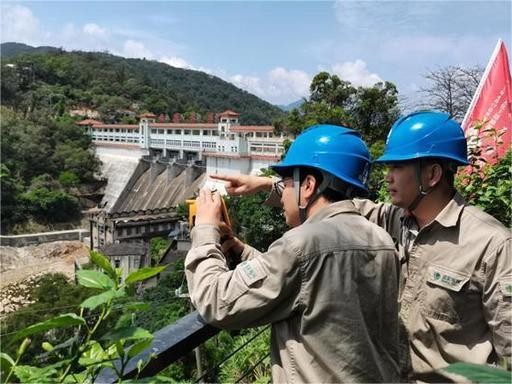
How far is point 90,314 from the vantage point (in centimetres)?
80

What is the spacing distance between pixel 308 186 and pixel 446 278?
0.46 m

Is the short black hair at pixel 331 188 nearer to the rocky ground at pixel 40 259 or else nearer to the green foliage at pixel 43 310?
the green foliage at pixel 43 310

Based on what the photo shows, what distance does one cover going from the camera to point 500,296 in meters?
1.13

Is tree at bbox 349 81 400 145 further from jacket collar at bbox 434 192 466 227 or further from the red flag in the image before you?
jacket collar at bbox 434 192 466 227

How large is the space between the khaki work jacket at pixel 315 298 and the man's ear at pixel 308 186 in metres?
0.11

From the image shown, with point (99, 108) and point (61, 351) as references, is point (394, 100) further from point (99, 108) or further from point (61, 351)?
point (99, 108)

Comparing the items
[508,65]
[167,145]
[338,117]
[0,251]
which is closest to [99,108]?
[167,145]

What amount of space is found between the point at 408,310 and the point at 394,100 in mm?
12652

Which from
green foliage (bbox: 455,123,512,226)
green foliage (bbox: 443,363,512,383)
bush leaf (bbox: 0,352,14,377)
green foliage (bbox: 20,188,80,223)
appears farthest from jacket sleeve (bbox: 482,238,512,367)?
green foliage (bbox: 20,188,80,223)

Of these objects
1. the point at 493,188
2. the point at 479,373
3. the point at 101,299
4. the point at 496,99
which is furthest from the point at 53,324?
the point at 496,99

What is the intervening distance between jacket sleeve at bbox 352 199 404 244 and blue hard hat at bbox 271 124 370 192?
0.39 m

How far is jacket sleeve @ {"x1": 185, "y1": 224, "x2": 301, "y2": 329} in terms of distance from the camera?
91 cm

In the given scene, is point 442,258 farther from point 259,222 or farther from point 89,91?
point 89,91

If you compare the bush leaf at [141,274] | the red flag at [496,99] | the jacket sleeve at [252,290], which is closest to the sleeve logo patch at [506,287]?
the jacket sleeve at [252,290]
